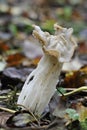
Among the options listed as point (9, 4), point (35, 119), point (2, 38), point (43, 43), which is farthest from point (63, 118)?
point (9, 4)

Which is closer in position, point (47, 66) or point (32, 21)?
point (47, 66)

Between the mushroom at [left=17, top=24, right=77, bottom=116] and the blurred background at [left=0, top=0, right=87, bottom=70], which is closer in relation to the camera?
the mushroom at [left=17, top=24, right=77, bottom=116]

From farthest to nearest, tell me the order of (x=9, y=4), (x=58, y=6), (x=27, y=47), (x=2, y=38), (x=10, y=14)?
(x=58, y=6) → (x=9, y=4) → (x=10, y=14) → (x=2, y=38) → (x=27, y=47)

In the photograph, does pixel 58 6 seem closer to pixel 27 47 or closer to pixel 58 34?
pixel 27 47

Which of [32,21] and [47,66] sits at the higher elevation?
[47,66]

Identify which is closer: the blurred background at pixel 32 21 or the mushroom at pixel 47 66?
the mushroom at pixel 47 66

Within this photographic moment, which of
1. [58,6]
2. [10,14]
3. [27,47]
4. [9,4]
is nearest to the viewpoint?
[27,47]

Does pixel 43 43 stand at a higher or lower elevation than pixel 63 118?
higher

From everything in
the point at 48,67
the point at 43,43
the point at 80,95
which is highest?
the point at 43,43
